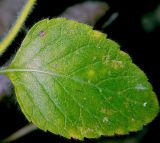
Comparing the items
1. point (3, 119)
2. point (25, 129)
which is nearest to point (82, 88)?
point (25, 129)

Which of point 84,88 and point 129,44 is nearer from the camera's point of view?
point 84,88

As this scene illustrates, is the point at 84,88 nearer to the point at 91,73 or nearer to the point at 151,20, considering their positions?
the point at 91,73

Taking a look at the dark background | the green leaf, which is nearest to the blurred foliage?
the dark background

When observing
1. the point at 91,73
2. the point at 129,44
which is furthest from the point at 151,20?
the point at 91,73

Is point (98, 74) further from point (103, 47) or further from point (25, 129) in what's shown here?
point (25, 129)

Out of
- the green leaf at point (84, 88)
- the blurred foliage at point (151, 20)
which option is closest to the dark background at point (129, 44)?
the blurred foliage at point (151, 20)

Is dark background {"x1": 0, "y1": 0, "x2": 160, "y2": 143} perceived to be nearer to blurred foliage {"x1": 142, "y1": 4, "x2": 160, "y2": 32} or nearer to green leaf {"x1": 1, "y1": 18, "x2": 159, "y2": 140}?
blurred foliage {"x1": 142, "y1": 4, "x2": 160, "y2": 32}
